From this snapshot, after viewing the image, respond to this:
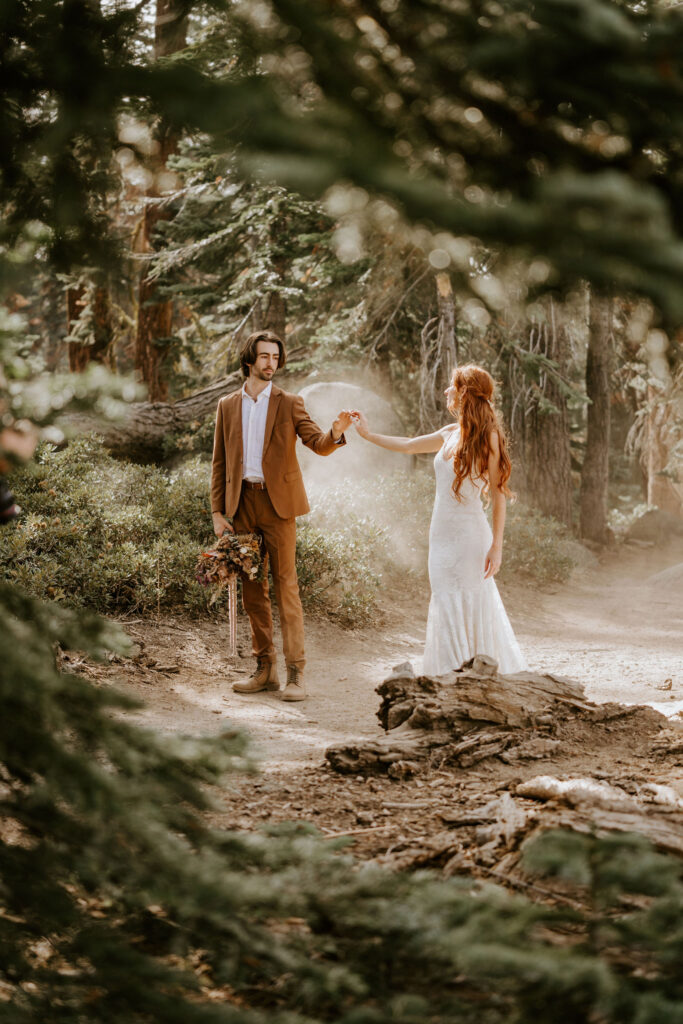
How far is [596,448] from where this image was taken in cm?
1642

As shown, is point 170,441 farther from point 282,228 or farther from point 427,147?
point 427,147

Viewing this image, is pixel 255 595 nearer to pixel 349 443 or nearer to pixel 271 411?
pixel 271 411

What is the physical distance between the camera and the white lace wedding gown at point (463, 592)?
589 centimetres

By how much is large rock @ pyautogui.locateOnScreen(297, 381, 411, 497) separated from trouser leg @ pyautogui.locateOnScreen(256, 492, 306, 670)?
18.9 feet

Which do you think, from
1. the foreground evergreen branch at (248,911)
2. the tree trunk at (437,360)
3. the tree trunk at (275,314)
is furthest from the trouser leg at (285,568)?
the tree trunk at (275,314)

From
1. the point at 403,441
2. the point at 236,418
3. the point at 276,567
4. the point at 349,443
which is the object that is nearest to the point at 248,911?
the point at 403,441

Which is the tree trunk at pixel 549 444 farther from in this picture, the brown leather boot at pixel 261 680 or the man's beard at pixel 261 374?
the brown leather boot at pixel 261 680

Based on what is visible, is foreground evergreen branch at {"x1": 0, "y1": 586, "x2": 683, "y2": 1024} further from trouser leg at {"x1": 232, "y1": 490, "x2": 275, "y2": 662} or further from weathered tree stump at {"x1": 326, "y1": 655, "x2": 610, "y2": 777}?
trouser leg at {"x1": 232, "y1": 490, "x2": 275, "y2": 662}

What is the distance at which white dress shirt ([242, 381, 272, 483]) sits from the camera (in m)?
6.48

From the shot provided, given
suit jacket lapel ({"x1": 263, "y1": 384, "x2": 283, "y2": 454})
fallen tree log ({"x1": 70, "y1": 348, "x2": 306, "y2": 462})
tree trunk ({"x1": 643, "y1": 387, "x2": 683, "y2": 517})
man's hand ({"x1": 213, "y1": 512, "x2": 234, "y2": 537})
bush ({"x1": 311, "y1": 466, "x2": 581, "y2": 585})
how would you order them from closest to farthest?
suit jacket lapel ({"x1": 263, "y1": 384, "x2": 283, "y2": 454}), man's hand ({"x1": 213, "y1": 512, "x2": 234, "y2": 537}), bush ({"x1": 311, "y1": 466, "x2": 581, "y2": 585}), fallen tree log ({"x1": 70, "y1": 348, "x2": 306, "y2": 462}), tree trunk ({"x1": 643, "y1": 387, "x2": 683, "y2": 517})

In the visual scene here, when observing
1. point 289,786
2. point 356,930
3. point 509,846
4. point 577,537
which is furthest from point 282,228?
point 356,930

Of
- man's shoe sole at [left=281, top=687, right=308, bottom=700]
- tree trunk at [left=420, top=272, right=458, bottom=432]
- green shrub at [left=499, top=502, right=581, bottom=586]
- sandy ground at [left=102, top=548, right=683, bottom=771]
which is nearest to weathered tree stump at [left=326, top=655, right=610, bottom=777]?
sandy ground at [left=102, top=548, right=683, bottom=771]

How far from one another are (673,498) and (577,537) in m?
4.96

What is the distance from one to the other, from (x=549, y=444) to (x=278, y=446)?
9.78m
